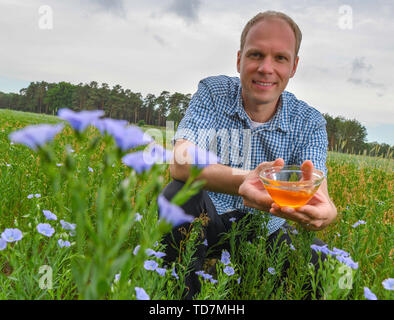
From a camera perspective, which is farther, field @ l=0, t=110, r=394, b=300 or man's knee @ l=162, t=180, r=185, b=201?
man's knee @ l=162, t=180, r=185, b=201

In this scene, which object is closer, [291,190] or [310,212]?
[291,190]

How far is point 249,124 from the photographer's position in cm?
262

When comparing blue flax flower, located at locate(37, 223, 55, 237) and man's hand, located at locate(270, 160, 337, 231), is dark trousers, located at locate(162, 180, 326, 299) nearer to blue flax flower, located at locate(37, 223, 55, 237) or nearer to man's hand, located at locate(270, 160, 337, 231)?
man's hand, located at locate(270, 160, 337, 231)

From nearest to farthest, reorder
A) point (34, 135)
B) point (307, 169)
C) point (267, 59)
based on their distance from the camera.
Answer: point (34, 135) < point (307, 169) < point (267, 59)

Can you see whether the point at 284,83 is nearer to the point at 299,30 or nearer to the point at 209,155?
the point at 299,30

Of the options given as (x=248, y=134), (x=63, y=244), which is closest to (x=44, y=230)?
(x=63, y=244)

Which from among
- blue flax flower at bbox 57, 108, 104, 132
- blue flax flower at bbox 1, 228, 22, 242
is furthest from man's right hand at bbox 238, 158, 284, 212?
blue flax flower at bbox 57, 108, 104, 132

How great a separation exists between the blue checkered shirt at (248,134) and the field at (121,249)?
47 cm

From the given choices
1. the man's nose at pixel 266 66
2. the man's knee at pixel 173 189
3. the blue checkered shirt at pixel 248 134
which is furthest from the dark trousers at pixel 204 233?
the man's nose at pixel 266 66

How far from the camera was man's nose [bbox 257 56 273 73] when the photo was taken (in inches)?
91.6

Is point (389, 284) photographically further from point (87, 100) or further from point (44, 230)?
point (87, 100)

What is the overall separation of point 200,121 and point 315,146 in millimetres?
945

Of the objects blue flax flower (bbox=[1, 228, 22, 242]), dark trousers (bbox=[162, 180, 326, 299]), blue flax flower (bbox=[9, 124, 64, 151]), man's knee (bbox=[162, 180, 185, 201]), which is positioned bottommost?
dark trousers (bbox=[162, 180, 326, 299])
